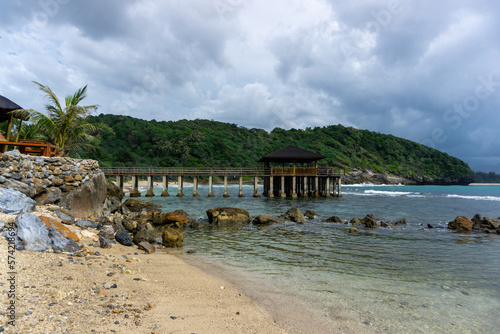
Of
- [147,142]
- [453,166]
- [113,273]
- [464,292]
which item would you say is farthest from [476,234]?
[453,166]

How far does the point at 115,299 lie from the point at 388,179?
365 feet

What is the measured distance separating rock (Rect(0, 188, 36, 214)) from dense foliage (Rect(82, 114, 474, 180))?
5200 centimetres

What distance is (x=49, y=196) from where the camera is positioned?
9094 mm

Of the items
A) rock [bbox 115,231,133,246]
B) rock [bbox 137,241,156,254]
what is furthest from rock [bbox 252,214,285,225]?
rock [bbox 115,231,133,246]

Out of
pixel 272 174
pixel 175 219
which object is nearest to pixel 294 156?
pixel 272 174

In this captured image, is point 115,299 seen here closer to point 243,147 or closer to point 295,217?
point 295,217

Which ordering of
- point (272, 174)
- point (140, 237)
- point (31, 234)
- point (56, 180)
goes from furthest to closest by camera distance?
point (272, 174), point (56, 180), point (140, 237), point (31, 234)

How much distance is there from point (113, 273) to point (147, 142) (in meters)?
75.2

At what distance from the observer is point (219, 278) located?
6.16 meters

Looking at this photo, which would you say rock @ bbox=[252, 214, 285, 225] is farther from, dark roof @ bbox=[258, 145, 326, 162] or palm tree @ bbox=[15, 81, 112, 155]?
dark roof @ bbox=[258, 145, 326, 162]

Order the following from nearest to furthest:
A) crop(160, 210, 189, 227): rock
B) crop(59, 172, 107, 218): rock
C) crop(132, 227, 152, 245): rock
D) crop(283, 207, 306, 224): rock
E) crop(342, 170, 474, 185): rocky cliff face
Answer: crop(132, 227, 152, 245): rock → crop(59, 172, 107, 218): rock → crop(160, 210, 189, 227): rock → crop(283, 207, 306, 224): rock → crop(342, 170, 474, 185): rocky cliff face

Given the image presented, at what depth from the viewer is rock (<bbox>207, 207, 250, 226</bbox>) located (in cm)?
1510

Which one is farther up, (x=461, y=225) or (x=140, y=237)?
(x=140, y=237)

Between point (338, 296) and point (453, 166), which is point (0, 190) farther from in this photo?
point (453, 166)
